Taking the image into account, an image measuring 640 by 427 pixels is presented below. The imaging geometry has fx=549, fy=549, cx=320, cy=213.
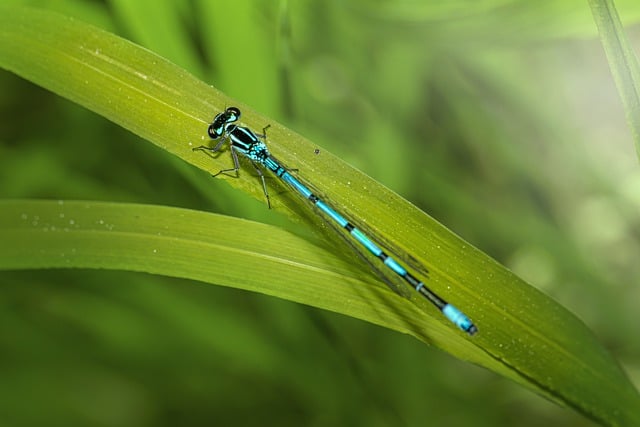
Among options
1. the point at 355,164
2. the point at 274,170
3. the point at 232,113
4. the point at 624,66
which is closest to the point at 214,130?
the point at 232,113

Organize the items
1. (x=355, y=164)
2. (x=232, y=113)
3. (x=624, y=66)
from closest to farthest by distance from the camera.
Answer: (x=624, y=66) < (x=232, y=113) < (x=355, y=164)

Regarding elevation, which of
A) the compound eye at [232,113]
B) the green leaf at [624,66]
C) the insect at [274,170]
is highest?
the compound eye at [232,113]

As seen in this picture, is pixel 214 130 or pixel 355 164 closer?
pixel 214 130

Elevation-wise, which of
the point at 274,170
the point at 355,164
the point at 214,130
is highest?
the point at 355,164

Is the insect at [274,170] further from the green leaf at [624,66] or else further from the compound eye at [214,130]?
the green leaf at [624,66]

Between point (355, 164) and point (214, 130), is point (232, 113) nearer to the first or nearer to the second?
point (214, 130)

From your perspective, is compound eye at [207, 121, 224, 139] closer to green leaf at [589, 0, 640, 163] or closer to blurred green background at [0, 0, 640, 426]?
blurred green background at [0, 0, 640, 426]

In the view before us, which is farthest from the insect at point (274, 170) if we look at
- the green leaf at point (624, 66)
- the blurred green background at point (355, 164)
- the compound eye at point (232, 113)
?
the green leaf at point (624, 66)

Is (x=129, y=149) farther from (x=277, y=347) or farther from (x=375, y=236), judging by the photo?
(x=375, y=236)
